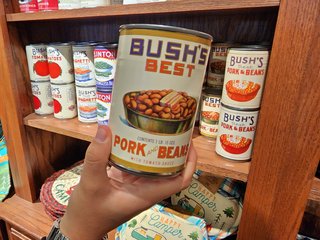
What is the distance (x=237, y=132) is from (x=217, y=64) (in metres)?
0.18

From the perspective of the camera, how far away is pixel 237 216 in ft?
1.96

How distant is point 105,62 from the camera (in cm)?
59

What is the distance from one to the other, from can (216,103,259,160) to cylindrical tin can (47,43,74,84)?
0.46m

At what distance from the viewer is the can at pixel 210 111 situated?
55 centimetres

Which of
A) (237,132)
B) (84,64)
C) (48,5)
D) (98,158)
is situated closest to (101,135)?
(98,158)

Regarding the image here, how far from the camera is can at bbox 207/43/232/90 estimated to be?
20.9 inches

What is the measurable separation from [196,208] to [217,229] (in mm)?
73

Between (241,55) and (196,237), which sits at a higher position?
(241,55)

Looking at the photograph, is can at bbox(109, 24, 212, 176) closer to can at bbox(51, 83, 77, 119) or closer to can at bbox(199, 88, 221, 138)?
can at bbox(199, 88, 221, 138)

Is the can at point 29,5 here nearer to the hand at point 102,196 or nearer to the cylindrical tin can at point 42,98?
the cylindrical tin can at point 42,98

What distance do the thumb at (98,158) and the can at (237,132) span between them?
0.82 ft

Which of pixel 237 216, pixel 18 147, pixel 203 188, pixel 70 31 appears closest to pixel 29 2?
pixel 70 31

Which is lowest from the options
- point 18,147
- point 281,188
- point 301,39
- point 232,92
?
point 18,147

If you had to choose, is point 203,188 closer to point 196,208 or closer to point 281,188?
point 196,208
